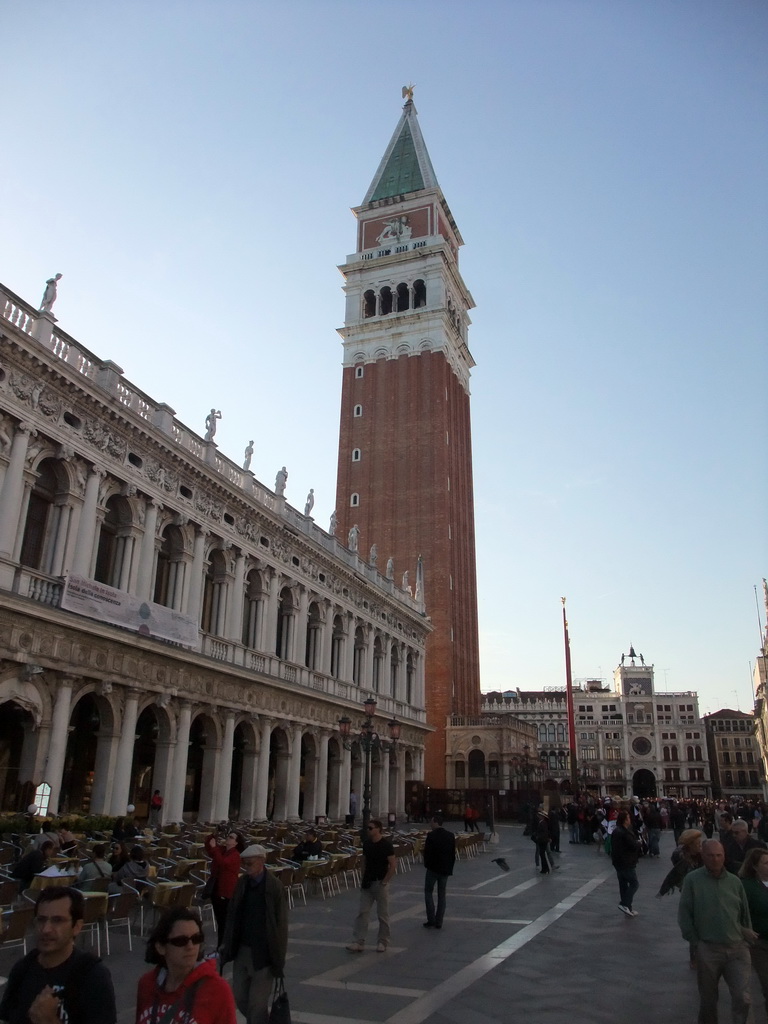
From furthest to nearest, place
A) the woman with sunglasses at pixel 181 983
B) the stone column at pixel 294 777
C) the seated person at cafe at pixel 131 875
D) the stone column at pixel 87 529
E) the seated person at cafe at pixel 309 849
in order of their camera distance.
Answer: the stone column at pixel 294 777
the stone column at pixel 87 529
the seated person at cafe at pixel 309 849
the seated person at cafe at pixel 131 875
the woman with sunglasses at pixel 181 983

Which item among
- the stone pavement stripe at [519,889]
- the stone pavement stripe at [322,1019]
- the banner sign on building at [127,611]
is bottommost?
the stone pavement stripe at [322,1019]

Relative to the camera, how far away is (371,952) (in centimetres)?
945

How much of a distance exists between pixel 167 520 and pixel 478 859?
13015 mm

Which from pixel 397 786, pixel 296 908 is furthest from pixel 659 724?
pixel 296 908

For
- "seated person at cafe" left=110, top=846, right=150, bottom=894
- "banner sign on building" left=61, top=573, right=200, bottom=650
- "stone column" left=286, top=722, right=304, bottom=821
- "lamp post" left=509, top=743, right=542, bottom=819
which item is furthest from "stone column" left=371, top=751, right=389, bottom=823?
"seated person at cafe" left=110, top=846, right=150, bottom=894

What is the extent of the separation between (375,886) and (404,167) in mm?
65421

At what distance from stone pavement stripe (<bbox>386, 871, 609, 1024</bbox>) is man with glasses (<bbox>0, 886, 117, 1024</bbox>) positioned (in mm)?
4238

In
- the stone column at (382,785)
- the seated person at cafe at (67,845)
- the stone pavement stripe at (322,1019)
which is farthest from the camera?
the stone column at (382,785)

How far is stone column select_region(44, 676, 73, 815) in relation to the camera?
59.6ft

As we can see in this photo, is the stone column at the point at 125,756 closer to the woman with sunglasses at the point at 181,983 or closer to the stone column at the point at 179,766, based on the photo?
the stone column at the point at 179,766

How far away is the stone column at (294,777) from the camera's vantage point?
29297 mm

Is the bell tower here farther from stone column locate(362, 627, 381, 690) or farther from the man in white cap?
the man in white cap

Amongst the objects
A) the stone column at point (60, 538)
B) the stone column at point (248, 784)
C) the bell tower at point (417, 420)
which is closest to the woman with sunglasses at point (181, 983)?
the stone column at point (60, 538)

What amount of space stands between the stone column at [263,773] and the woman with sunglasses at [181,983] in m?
24.6
